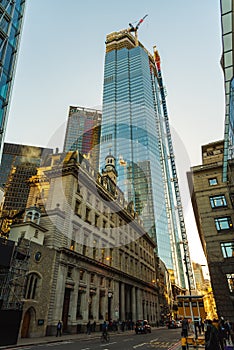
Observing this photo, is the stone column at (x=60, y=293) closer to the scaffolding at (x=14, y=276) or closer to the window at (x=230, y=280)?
the scaffolding at (x=14, y=276)

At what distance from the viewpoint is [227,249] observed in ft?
92.2

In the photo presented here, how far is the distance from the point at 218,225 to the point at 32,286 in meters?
22.1

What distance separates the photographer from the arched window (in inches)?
947

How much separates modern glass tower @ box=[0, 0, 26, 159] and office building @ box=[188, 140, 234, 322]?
25.6 metres

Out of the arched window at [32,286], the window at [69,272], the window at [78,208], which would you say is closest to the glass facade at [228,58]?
the window at [78,208]

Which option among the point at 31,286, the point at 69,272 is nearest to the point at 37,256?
the point at 31,286

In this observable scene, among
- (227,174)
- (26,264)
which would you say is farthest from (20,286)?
(227,174)

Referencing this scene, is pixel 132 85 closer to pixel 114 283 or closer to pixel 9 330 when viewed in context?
pixel 114 283

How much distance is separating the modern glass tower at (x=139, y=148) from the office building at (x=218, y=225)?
64718mm

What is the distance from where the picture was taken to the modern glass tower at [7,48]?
93.6 feet

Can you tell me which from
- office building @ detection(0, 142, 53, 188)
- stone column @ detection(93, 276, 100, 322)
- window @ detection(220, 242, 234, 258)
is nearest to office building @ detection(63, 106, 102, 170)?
office building @ detection(0, 142, 53, 188)

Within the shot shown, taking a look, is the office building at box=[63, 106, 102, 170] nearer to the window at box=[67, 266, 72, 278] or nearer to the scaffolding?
the window at box=[67, 266, 72, 278]

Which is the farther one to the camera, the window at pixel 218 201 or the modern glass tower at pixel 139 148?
the modern glass tower at pixel 139 148

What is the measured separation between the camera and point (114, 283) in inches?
1635
